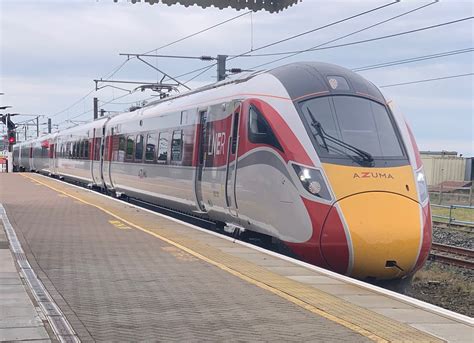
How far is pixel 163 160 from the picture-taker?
50.8 feet

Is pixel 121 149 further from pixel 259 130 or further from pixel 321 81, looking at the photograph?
pixel 321 81

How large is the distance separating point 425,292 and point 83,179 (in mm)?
21287

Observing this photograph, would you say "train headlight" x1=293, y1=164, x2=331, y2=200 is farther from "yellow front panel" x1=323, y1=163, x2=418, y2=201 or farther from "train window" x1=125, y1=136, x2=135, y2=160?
"train window" x1=125, y1=136, x2=135, y2=160

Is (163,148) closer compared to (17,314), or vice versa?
(17,314)

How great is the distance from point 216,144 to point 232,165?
1072mm

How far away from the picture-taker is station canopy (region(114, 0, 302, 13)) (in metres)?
8.80

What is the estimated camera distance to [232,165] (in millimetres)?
10961

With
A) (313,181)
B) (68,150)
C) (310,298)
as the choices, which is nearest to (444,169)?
(68,150)

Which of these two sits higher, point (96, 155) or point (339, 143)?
point (339, 143)

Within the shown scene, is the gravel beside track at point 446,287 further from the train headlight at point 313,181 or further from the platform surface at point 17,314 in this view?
the platform surface at point 17,314

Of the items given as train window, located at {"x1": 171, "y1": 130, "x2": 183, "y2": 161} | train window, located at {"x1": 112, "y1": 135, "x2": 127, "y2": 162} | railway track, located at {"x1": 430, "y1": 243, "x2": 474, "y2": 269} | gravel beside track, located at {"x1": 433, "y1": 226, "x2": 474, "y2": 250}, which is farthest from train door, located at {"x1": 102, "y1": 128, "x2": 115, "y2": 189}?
railway track, located at {"x1": 430, "y1": 243, "x2": 474, "y2": 269}

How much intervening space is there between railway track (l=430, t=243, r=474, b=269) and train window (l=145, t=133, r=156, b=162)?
24.8 ft

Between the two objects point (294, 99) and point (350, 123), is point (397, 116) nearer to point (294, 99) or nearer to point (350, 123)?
point (350, 123)

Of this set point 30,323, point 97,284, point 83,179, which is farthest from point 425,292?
point 83,179
